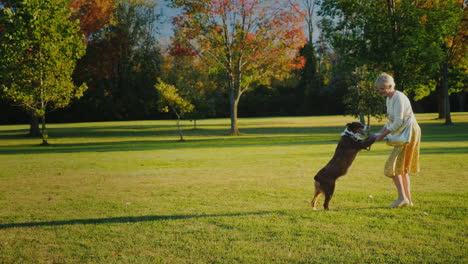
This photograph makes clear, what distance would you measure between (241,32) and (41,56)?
12966 millimetres

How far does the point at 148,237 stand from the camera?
503 cm

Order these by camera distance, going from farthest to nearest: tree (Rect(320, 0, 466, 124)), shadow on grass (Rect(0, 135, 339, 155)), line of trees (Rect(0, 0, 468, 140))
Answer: tree (Rect(320, 0, 466, 124)) < line of trees (Rect(0, 0, 468, 140)) < shadow on grass (Rect(0, 135, 339, 155))

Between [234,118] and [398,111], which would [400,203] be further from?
[234,118]

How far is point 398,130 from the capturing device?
5.97 meters

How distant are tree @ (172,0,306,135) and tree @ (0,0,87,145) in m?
8.12

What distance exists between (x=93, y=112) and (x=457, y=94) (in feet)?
156

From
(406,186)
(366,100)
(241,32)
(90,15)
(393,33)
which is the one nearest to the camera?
(406,186)

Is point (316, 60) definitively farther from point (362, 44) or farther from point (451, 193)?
point (451, 193)

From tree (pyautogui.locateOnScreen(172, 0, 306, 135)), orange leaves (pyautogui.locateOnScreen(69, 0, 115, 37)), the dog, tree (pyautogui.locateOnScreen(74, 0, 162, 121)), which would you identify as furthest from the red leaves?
the dog

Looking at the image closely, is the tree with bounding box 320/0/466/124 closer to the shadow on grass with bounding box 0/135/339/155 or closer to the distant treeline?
the distant treeline

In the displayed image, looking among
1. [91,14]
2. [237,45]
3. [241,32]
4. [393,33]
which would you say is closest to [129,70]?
[91,14]

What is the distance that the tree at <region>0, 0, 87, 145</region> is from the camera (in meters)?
19.8

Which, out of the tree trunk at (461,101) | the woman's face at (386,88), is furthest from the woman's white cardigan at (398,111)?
the tree trunk at (461,101)

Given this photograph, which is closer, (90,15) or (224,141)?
(224,141)
